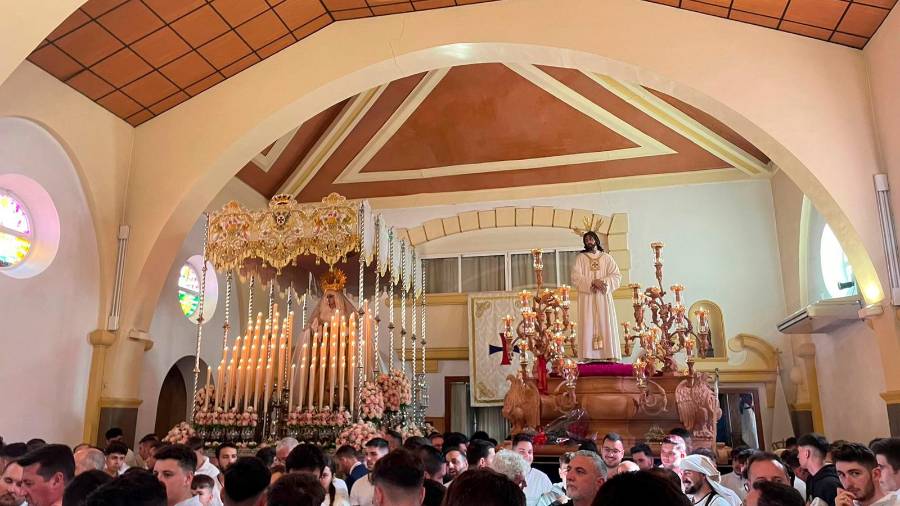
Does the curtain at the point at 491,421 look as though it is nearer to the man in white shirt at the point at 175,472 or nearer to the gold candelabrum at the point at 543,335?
the gold candelabrum at the point at 543,335

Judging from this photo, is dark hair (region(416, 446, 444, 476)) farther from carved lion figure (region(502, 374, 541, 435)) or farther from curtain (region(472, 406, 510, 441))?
curtain (region(472, 406, 510, 441))

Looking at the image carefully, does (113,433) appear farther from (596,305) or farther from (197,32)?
(596,305)

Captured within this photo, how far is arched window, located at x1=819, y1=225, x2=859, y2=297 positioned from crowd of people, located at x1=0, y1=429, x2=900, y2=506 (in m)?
4.75

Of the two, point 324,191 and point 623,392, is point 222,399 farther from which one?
point 324,191

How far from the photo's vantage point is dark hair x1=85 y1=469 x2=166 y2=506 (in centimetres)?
216

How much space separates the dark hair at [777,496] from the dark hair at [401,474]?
1.25m

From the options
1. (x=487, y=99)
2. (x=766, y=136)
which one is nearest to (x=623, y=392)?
(x=766, y=136)

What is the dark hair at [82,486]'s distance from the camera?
271cm

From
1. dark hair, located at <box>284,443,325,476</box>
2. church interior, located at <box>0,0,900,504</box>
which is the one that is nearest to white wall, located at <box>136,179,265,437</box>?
church interior, located at <box>0,0,900,504</box>

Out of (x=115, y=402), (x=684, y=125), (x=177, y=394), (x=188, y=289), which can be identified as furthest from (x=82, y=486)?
(x=684, y=125)

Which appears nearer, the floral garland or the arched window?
the floral garland

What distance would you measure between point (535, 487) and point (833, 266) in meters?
6.70

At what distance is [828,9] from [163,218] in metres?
7.54

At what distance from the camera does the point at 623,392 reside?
7.63 meters
